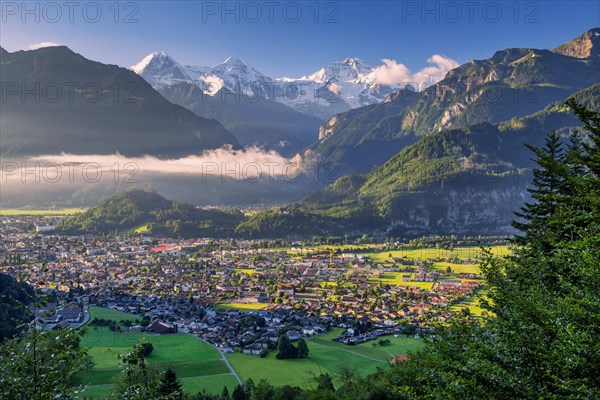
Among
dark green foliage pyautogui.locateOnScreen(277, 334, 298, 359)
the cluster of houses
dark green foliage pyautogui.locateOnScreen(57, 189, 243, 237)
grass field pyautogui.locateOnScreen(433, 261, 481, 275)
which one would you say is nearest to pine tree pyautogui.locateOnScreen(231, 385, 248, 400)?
dark green foliage pyautogui.locateOnScreen(277, 334, 298, 359)

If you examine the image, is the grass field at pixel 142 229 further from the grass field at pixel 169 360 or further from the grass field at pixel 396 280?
the grass field at pixel 169 360

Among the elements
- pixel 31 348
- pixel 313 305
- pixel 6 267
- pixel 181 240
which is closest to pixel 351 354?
pixel 313 305

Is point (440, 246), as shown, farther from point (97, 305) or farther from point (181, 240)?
point (97, 305)

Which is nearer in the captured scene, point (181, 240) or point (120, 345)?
point (120, 345)

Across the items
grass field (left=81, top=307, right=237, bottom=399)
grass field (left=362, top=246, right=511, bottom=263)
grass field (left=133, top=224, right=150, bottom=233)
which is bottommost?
grass field (left=362, top=246, right=511, bottom=263)

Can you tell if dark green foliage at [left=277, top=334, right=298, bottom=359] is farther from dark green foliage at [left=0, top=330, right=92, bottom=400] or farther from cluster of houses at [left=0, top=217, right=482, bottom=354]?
dark green foliage at [left=0, top=330, right=92, bottom=400]

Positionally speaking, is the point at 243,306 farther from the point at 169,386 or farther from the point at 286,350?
the point at 169,386

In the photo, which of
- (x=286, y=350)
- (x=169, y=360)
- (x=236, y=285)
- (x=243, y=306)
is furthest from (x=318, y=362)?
(x=236, y=285)
